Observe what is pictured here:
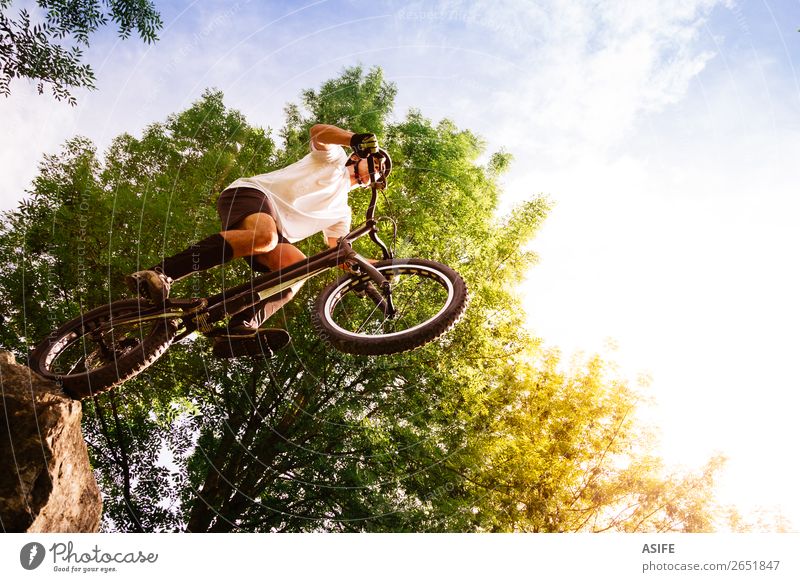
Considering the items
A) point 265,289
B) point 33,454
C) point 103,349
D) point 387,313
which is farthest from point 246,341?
point 33,454

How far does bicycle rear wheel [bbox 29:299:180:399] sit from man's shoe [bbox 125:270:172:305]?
178mm

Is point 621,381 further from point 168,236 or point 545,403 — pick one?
point 168,236

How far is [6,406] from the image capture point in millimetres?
3771

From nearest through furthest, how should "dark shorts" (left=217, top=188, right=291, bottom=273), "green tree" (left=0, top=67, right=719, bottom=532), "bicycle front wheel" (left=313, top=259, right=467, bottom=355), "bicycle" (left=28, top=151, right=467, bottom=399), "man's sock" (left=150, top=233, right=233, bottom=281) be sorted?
"bicycle front wheel" (left=313, top=259, right=467, bottom=355) < "bicycle" (left=28, top=151, right=467, bottom=399) < "man's sock" (left=150, top=233, right=233, bottom=281) < "dark shorts" (left=217, top=188, right=291, bottom=273) < "green tree" (left=0, top=67, right=719, bottom=532)

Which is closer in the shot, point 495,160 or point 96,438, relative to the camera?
point 96,438

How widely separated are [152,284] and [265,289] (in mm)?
855

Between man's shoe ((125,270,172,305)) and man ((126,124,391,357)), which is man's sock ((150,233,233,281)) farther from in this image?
man's shoe ((125,270,172,305))

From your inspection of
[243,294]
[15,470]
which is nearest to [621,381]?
Answer: [243,294]

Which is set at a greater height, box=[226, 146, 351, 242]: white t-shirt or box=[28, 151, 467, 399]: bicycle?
box=[226, 146, 351, 242]: white t-shirt

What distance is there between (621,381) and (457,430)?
397 centimetres

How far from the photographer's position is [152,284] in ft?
12.3

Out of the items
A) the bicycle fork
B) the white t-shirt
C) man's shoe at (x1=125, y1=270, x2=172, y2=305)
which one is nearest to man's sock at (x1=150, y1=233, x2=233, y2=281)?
man's shoe at (x1=125, y1=270, x2=172, y2=305)

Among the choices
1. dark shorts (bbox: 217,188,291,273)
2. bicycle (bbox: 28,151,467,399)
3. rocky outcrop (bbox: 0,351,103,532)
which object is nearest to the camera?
bicycle (bbox: 28,151,467,399)

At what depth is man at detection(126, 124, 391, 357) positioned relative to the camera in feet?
12.7
